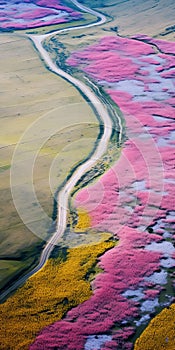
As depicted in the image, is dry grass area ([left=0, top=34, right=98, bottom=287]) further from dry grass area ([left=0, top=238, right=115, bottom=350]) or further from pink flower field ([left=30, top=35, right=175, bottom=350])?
pink flower field ([left=30, top=35, right=175, bottom=350])

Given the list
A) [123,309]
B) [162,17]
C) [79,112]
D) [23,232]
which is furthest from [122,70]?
[123,309]

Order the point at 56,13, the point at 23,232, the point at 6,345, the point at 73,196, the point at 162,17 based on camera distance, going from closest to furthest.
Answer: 1. the point at 6,345
2. the point at 23,232
3. the point at 73,196
4. the point at 162,17
5. the point at 56,13

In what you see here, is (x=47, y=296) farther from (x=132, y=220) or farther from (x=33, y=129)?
(x=33, y=129)

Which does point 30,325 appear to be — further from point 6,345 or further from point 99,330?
point 99,330

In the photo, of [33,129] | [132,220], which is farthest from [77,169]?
[33,129]

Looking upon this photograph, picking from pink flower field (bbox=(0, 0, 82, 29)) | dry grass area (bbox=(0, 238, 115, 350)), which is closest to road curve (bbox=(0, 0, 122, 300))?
dry grass area (bbox=(0, 238, 115, 350))

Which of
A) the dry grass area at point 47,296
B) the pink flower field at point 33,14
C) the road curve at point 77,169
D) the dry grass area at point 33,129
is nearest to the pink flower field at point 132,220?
the dry grass area at point 47,296

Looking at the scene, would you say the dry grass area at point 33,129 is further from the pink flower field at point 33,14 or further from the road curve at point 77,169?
the pink flower field at point 33,14
